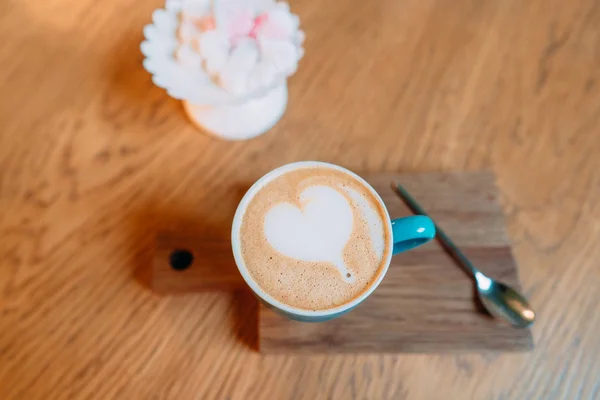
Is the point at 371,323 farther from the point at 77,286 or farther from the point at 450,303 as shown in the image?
the point at 77,286

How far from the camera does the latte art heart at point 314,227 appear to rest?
0.46 m

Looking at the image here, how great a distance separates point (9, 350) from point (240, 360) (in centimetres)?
25

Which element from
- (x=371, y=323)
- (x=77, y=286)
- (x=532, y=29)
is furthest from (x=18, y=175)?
(x=532, y=29)

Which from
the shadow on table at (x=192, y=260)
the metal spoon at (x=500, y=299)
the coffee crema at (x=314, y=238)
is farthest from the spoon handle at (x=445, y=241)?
the shadow on table at (x=192, y=260)

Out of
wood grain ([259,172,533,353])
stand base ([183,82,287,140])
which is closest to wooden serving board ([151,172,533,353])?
wood grain ([259,172,533,353])

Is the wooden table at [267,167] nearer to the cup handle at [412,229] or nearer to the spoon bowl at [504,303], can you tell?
the spoon bowl at [504,303]

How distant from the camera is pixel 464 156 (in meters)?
0.65

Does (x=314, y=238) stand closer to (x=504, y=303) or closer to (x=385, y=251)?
(x=385, y=251)

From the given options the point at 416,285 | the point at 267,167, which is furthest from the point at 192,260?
the point at 416,285

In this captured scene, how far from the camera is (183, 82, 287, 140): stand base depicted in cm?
61

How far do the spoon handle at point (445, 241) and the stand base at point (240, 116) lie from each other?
0.19 meters

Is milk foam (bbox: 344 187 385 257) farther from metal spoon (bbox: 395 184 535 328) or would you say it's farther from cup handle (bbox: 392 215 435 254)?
metal spoon (bbox: 395 184 535 328)

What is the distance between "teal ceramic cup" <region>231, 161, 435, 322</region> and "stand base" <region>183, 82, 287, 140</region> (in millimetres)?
152

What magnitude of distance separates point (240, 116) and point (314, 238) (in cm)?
22
